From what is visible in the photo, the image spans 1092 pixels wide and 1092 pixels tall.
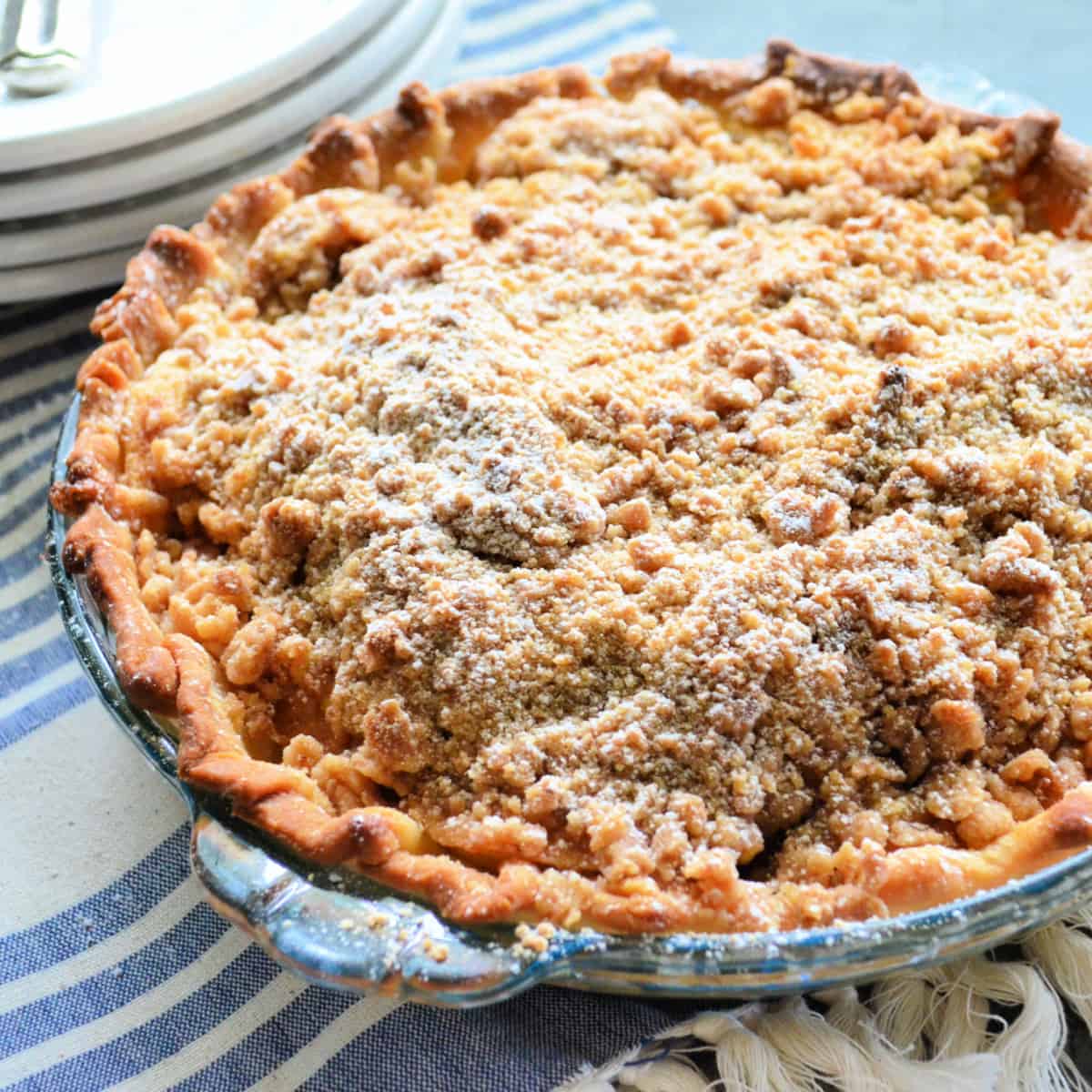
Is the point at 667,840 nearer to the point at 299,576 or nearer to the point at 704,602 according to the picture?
the point at 704,602

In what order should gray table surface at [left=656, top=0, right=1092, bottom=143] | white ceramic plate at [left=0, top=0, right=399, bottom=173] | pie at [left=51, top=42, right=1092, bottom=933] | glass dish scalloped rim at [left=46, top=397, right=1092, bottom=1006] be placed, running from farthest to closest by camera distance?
gray table surface at [left=656, top=0, right=1092, bottom=143], white ceramic plate at [left=0, top=0, right=399, bottom=173], pie at [left=51, top=42, right=1092, bottom=933], glass dish scalloped rim at [left=46, top=397, right=1092, bottom=1006]

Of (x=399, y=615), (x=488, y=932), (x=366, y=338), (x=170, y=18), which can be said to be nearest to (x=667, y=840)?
(x=488, y=932)

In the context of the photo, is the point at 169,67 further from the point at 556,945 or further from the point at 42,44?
the point at 556,945

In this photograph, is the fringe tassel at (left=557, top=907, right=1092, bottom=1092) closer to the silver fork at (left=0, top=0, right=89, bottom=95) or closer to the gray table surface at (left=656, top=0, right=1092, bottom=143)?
the silver fork at (left=0, top=0, right=89, bottom=95)

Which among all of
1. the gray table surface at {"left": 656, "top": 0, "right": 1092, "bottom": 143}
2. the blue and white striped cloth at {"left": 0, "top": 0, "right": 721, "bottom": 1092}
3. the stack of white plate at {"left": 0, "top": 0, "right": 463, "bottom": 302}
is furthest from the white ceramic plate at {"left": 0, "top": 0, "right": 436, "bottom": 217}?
the gray table surface at {"left": 656, "top": 0, "right": 1092, "bottom": 143}

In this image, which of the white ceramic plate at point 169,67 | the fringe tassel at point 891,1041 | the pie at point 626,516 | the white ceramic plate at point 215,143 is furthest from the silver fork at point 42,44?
the fringe tassel at point 891,1041

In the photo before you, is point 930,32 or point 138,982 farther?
point 930,32

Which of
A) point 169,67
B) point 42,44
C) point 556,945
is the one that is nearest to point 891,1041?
point 556,945
